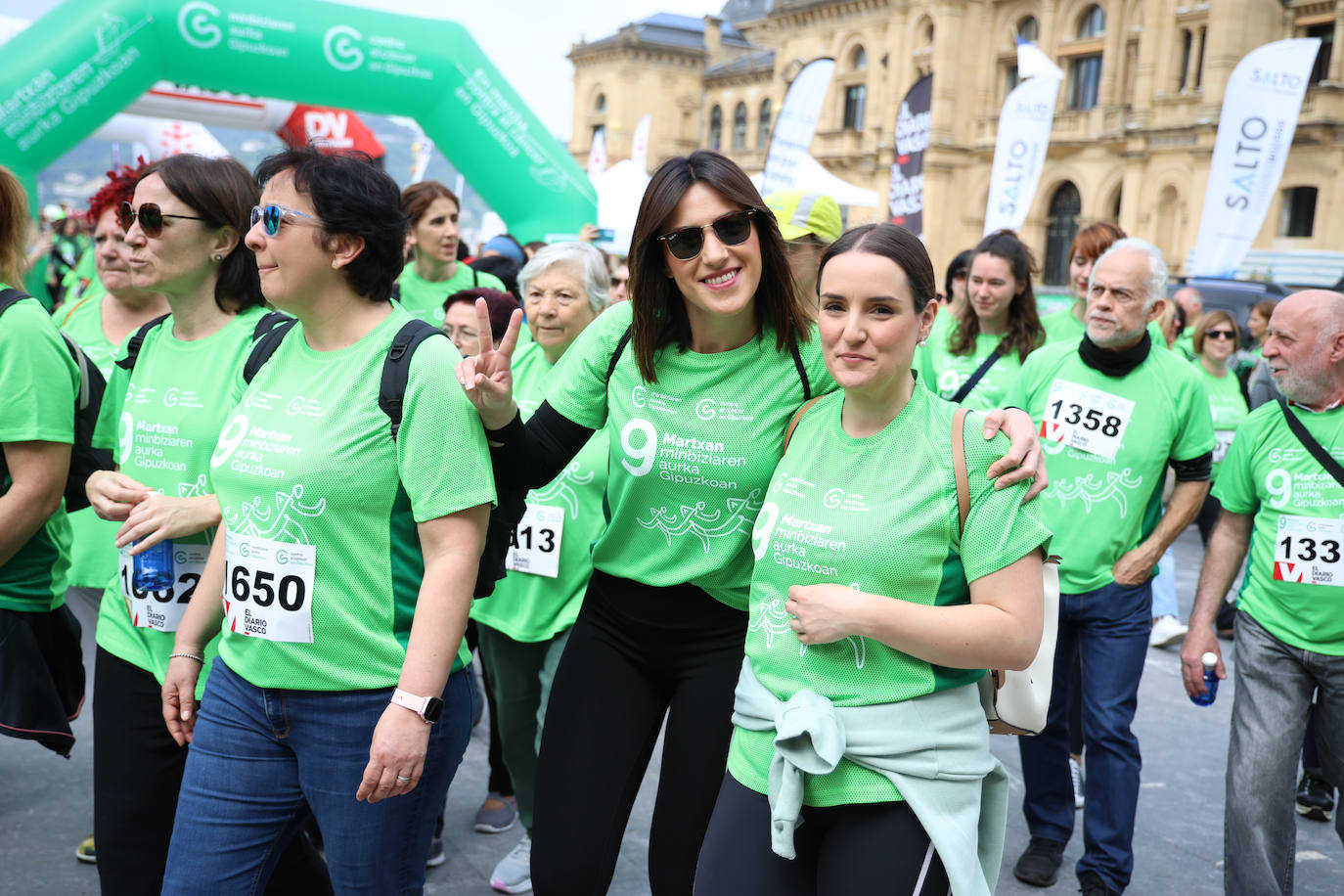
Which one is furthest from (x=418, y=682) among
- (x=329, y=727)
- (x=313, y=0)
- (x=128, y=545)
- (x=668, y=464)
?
(x=313, y=0)

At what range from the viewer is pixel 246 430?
7.89 feet

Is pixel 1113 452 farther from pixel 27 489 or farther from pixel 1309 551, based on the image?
pixel 27 489

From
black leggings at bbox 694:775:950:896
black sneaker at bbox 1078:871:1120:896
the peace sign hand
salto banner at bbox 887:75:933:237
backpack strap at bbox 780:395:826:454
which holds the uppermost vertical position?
salto banner at bbox 887:75:933:237

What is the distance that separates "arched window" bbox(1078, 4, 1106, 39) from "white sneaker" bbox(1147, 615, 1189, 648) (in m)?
34.7

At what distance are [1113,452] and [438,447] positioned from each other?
2.70 metres

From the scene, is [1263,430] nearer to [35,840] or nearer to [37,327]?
[37,327]

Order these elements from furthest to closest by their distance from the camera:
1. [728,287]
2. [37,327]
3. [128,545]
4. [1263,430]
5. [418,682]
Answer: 1. [1263,430]
2. [37,327]
3. [128,545]
4. [728,287]
5. [418,682]

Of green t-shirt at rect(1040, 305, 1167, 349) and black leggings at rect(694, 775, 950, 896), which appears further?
green t-shirt at rect(1040, 305, 1167, 349)

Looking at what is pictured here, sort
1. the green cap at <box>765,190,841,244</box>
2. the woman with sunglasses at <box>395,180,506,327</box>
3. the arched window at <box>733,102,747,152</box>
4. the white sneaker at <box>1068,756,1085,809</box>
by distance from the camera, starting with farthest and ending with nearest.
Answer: the arched window at <box>733,102,747,152</box>, the woman with sunglasses at <box>395,180,506,327</box>, the white sneaker at <box>1068,756,1085,809</box>, the green cap at <box>765,190,841,244</box>

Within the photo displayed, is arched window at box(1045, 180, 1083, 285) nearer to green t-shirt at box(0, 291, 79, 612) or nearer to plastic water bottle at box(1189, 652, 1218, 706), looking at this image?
plastic water bottle at box(1189, 652, 1218, 706)

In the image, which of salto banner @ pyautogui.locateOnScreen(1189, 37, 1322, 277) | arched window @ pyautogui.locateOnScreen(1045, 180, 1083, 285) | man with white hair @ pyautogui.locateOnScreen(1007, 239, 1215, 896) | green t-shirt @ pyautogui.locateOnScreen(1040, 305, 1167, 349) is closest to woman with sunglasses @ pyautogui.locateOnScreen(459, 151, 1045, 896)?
man with white hair @ pyautogui.locateOnScreen(1007, 239, 1215, 896)

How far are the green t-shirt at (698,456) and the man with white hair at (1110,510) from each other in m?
1.87

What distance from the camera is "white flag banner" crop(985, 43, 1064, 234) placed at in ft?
49.6

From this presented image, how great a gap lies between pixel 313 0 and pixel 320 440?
34.2ft
